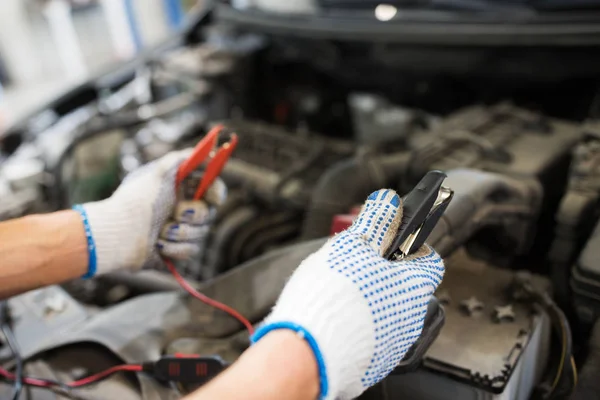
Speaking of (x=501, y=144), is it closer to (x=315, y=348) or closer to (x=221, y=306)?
(x=221, y=306)

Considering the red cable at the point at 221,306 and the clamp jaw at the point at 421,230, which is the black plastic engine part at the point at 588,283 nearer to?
the clamp jaw at the point at 421,230

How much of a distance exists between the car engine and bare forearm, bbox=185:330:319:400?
0.78ft

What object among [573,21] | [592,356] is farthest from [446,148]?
[592,356]

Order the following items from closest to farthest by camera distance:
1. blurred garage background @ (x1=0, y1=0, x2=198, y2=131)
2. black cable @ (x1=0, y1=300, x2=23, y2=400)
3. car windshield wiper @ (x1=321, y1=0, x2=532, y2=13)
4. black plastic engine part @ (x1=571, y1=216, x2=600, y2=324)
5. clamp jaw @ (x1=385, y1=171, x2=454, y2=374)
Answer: clamp jaw @ (x1=385, y1=171, x2=454, y2=374)
black plastic engine part @ (x1=571, y1=216, x2=600, y2=324)
black cable @ (x1=0, y1=300, x2=23, y2=400)
car windshield wiper @ (x1=321, y1=0, x2=532, y2=13)
blurred garage background @ (x1=0, y1=0, x2=198, y2=131)

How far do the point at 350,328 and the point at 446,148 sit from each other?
2.34 ft

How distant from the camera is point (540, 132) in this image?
1210mm

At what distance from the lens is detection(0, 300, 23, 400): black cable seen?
0.79 meters

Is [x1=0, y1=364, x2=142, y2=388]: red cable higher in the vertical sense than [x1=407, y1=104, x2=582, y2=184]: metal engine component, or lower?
lower

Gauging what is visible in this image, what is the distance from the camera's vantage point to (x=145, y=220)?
0.88 meters

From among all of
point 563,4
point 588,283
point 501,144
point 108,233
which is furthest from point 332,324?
point 563,4

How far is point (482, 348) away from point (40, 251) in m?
0.68

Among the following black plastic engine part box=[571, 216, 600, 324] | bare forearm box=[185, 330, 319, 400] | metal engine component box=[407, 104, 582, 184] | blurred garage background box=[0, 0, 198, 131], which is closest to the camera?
bare forearm box=[185, 330, 319, 400]

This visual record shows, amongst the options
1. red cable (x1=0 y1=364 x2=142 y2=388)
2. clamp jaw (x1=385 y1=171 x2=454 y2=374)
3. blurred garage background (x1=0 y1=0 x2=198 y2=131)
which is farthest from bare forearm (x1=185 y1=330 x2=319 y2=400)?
blurred garage background (x1=0 y1=0 x2=198 y2=131)

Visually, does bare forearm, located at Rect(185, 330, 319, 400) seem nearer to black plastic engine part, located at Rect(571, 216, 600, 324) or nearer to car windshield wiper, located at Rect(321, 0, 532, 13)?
black plastic engine part, located at Rect(571, 216, 600, 324)
